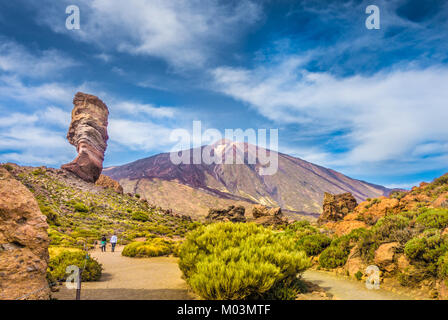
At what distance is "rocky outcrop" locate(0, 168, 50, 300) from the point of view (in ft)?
15.9

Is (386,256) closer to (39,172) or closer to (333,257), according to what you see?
(333,257)

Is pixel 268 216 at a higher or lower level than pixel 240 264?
lower

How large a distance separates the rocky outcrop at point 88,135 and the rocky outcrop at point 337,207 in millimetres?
46571

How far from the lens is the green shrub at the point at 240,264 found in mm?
5621

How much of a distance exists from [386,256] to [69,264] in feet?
39.1

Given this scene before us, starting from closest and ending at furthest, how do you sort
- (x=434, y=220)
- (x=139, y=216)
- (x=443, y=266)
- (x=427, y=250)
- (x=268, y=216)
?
(x=443, y=266)
(x=427, y=250)
(x=434, y=220)
(x=268, y=216)
(x=139, y=216)

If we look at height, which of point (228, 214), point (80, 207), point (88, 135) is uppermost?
point (88, 135)

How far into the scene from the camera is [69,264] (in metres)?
9.38

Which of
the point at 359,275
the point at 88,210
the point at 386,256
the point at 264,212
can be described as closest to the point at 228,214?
the point at 264,212

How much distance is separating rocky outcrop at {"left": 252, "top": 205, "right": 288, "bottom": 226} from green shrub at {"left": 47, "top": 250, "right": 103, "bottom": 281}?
80.0 ft

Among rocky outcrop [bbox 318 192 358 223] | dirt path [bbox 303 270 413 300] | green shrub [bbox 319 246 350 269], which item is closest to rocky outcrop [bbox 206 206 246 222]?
rocky outcrop [bbox 318 192 358 223]

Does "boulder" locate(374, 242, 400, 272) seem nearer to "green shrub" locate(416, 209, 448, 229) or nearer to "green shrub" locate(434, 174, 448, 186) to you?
"green shrub" locate(416, 209, 448, 229)

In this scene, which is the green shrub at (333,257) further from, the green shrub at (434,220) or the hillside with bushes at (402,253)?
the green shrub at (434,220)

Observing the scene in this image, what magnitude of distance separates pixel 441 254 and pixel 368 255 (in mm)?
2531
